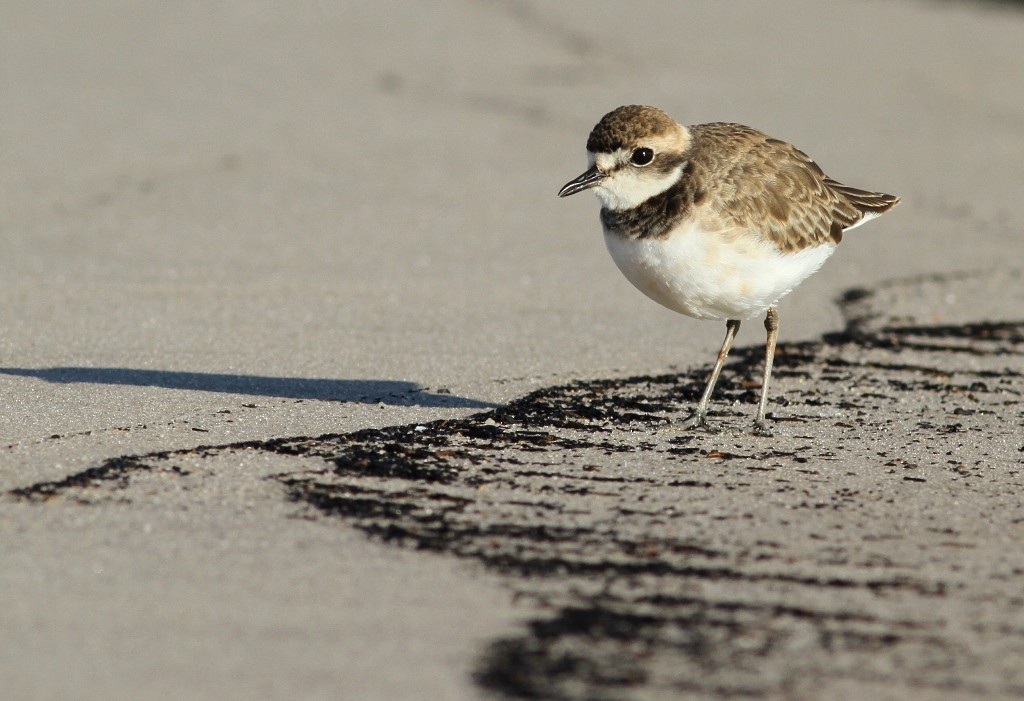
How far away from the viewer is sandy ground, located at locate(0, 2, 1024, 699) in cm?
324

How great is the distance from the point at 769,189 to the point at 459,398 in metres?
1.38

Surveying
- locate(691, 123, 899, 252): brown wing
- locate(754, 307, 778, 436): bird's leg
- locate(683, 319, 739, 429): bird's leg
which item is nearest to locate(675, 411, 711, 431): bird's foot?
locate(683, 319, 739, 429): bird's leg

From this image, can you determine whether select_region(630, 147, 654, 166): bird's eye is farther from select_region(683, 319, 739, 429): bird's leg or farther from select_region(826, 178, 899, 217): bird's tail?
select_region(826, 178, 899, 217): bird's tail

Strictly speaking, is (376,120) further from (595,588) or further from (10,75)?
(595,588)

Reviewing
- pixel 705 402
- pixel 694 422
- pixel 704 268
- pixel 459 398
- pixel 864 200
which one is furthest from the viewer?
pixel 864 200

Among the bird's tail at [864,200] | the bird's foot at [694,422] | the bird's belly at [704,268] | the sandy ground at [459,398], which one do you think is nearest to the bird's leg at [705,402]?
the bird's foot at [694,422]

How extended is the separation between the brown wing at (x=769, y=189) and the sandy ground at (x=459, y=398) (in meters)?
0.65

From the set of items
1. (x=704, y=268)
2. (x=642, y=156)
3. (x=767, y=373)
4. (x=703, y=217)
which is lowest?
(x=767, y=373)

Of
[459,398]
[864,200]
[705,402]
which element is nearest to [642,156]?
[705,402]

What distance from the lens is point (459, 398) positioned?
A: 17.5ft

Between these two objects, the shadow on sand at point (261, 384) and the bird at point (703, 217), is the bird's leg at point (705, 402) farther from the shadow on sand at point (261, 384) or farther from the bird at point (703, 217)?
the shadow on sand at point (261, 384)

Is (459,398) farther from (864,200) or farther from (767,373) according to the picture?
(864,200)

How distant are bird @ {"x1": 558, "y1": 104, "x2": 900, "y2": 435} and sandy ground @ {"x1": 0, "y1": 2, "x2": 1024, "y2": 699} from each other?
47 centimetres

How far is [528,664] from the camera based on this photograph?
312 cm
